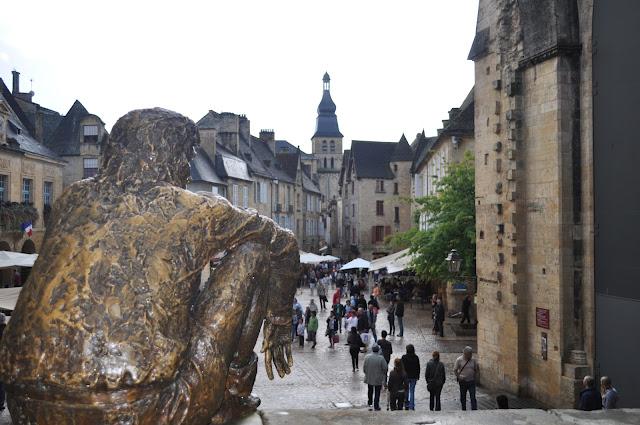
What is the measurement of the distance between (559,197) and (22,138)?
1025 inches

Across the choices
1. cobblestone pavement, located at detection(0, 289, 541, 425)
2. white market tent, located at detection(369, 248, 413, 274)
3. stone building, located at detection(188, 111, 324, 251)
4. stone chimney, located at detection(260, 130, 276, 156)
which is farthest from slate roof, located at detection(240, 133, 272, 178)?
cobblestone pavement, located at detection(0, 289, 541, 425)

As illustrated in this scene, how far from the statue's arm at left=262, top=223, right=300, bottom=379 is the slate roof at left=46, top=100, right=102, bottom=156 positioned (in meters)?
34.1

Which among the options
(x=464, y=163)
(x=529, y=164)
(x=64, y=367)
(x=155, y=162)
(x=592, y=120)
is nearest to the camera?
(x=64, y=367)

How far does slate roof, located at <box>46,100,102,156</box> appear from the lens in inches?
1383

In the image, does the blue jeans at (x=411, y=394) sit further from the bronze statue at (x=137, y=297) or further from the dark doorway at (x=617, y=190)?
the bronze statue at (x=137, y=297)

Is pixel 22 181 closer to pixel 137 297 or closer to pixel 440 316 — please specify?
pixel 440 316

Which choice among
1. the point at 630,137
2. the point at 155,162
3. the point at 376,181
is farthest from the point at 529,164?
the point at 376,181

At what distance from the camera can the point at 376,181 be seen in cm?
6688

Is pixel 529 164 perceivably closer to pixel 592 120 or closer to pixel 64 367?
pixel 592 120

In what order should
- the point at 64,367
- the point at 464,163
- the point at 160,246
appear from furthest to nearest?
the point at 464,163
the point at 160,246
the point at 64,367

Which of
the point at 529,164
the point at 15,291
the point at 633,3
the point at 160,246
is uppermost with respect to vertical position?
the point at 633,3

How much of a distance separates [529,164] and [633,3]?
3399 millimetres

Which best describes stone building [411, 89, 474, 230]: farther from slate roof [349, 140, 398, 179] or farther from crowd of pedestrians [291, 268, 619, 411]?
slate roof [349, 140, 398, 179]

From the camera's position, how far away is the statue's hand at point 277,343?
335 centimetres
